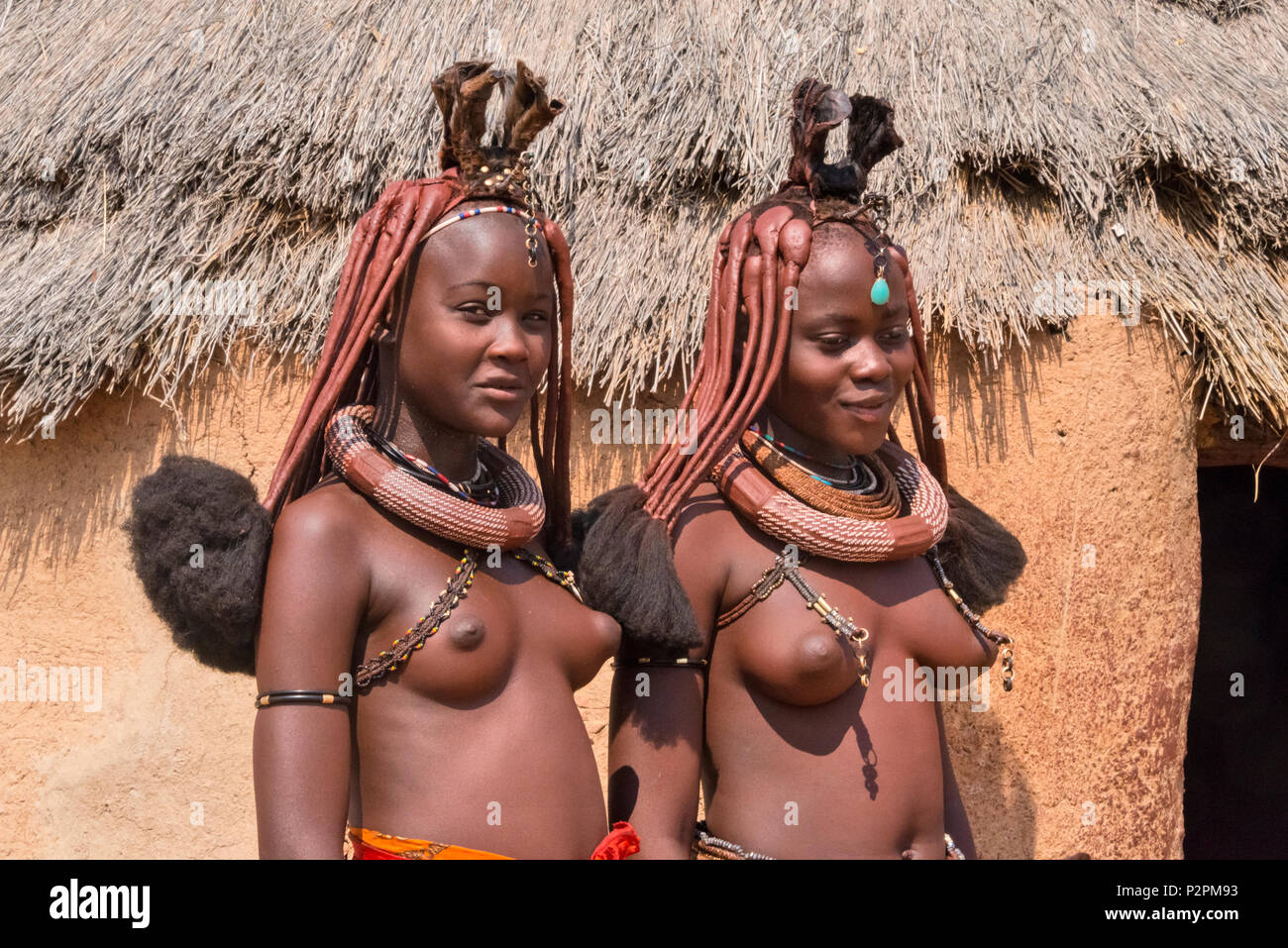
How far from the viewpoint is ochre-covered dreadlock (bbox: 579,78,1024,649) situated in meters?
3.04

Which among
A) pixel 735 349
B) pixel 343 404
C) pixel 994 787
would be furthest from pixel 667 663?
pixel 994 787

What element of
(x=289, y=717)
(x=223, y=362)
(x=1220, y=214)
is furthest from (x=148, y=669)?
(x=1220, y=214)

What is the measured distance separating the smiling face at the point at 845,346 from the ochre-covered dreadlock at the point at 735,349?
0.14ft

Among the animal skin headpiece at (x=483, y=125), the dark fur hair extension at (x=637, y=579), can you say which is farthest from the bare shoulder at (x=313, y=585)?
the animal skin headpiece at (x=483, y=125)

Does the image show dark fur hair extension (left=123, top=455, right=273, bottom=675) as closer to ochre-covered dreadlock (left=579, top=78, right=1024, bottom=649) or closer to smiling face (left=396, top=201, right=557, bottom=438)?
smiling face (left=396, top=201, right=557, bottom=438)

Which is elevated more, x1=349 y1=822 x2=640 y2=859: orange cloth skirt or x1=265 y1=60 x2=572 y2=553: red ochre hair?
x1=265 y1=60 x2=572 y2=553: red ochre hair

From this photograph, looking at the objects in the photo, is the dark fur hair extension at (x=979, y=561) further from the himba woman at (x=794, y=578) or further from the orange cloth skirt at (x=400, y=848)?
the orange cloth skirt at (x=400, y=848)

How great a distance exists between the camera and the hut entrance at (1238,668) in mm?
7008

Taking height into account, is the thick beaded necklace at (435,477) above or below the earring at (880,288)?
below

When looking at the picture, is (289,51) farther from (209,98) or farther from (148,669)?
(148,669)

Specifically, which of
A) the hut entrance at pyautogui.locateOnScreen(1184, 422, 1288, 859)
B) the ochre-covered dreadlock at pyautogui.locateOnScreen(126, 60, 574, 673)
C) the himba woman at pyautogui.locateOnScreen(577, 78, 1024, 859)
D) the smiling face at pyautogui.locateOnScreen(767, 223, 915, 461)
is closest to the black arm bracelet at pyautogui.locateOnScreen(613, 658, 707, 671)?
the himba woman at pyautogui.locateOnScreen(577, 78, 1024, 859)

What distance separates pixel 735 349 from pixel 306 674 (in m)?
1.32

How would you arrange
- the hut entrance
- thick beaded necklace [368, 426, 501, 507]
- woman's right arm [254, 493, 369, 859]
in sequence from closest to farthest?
1. woman's right arm [254, 493, 369, 859]
2. thick beaded necklace [368, 426, 501, 507]
3. the hut entrance

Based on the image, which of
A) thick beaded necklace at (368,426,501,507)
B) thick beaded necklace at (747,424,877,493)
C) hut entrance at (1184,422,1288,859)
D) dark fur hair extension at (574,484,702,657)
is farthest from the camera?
hut entrance at (1184,422,1288,859)
